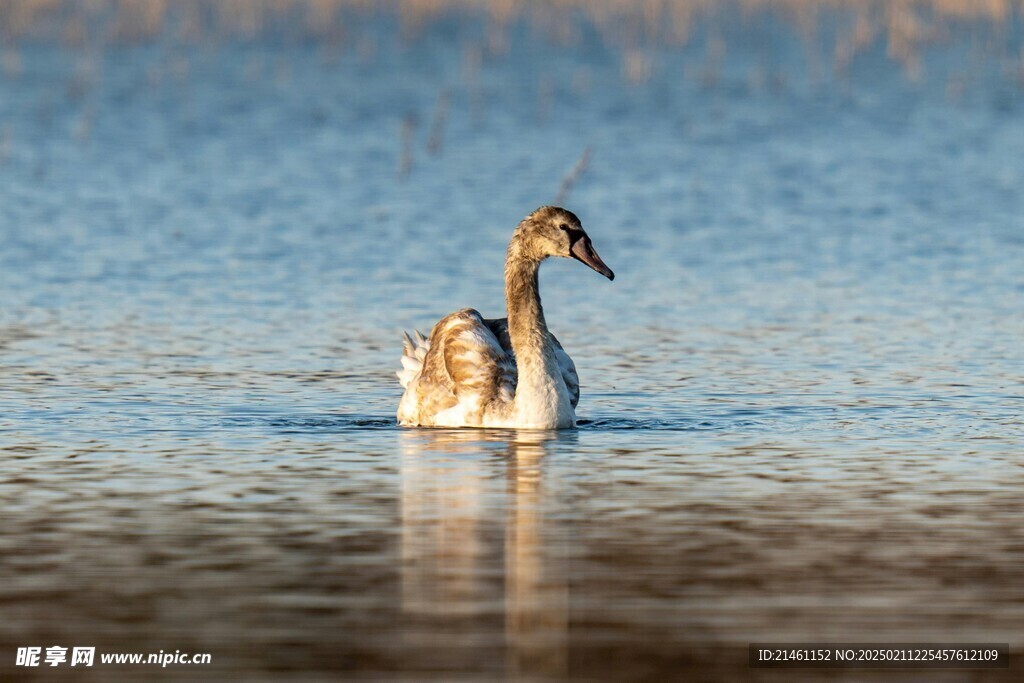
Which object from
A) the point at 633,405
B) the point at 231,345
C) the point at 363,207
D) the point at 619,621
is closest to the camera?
the point at 619,621

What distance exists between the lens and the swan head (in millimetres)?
14109

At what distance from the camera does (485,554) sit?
29.6ft

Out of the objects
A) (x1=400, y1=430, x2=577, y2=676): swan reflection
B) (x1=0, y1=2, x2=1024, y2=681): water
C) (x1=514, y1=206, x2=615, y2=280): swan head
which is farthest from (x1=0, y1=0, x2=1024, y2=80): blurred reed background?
(x1=400, y1=430, x2=577, y2=676): swan reflection

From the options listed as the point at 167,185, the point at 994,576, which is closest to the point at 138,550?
the point at 994,576

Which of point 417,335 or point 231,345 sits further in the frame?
point 231,345

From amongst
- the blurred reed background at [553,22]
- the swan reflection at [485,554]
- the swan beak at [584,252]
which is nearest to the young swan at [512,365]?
the swan beak at [584,252]

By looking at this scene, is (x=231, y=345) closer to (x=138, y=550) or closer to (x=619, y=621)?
(x=138, y=550)

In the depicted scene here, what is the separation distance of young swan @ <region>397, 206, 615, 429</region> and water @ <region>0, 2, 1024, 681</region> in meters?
0.24

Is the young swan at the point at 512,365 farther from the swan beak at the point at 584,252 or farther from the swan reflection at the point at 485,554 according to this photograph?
the swan reflection at the point at 485,554

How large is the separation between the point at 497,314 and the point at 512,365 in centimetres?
470

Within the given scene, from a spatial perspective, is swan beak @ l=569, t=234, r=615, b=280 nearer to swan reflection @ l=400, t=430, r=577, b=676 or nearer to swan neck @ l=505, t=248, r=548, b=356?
swan neck @ l=505, t=248, r=548, b=356

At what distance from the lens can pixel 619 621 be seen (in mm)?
7863

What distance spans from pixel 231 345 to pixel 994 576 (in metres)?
8.89

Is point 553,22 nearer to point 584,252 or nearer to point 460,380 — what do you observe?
point 584,252
